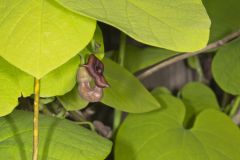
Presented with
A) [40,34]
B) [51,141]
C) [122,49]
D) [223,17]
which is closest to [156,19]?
[40,34]

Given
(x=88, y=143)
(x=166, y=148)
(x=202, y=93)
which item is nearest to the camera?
(x=88, y=143)

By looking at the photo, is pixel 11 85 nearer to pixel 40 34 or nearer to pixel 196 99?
pixel 40 34

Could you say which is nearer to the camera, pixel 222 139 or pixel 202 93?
pixel 222 139

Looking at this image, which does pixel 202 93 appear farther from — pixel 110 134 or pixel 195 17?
pixel 195 17

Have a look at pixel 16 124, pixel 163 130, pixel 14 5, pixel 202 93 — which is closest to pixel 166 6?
pixel 14 5

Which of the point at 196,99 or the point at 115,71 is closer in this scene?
the point at 115,71

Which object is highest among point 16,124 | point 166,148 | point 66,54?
point 66,54

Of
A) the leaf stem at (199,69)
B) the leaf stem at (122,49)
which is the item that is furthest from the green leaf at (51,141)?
the leaf stem at (199,69)

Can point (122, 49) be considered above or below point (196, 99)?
above
